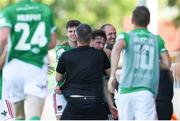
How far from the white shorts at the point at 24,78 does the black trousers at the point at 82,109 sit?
3.82 feet

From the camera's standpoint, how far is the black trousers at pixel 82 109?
44.6 ft

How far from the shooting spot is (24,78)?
40.9 ft

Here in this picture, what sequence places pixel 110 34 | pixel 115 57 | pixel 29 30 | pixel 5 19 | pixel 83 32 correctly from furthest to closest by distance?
pixel 110 34, pixel 83 32, pixel 115 57, pixel 29 30, pixel 5 19

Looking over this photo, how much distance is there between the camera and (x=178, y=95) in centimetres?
1928

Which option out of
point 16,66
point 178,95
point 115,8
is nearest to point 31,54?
point 16,66

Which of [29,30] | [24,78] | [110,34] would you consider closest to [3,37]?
[29,30]

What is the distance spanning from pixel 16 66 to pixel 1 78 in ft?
1.14

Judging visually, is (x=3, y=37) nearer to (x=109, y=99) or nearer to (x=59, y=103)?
(x=109, y=99)

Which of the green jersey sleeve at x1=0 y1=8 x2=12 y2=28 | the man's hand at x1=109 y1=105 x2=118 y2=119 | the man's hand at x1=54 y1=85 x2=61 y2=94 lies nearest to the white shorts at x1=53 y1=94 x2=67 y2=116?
the man's hand at x1=54 y1=85 x2=61 y2=94

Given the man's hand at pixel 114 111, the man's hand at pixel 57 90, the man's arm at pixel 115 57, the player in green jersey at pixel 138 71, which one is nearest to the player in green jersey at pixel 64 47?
the man's hand at pixel 57 90

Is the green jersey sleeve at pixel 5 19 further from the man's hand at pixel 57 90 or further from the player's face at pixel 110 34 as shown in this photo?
the player's face at pixel 110 34

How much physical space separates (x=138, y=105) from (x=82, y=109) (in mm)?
995

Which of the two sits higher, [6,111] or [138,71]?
[138,71]

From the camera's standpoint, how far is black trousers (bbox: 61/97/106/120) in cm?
1359
